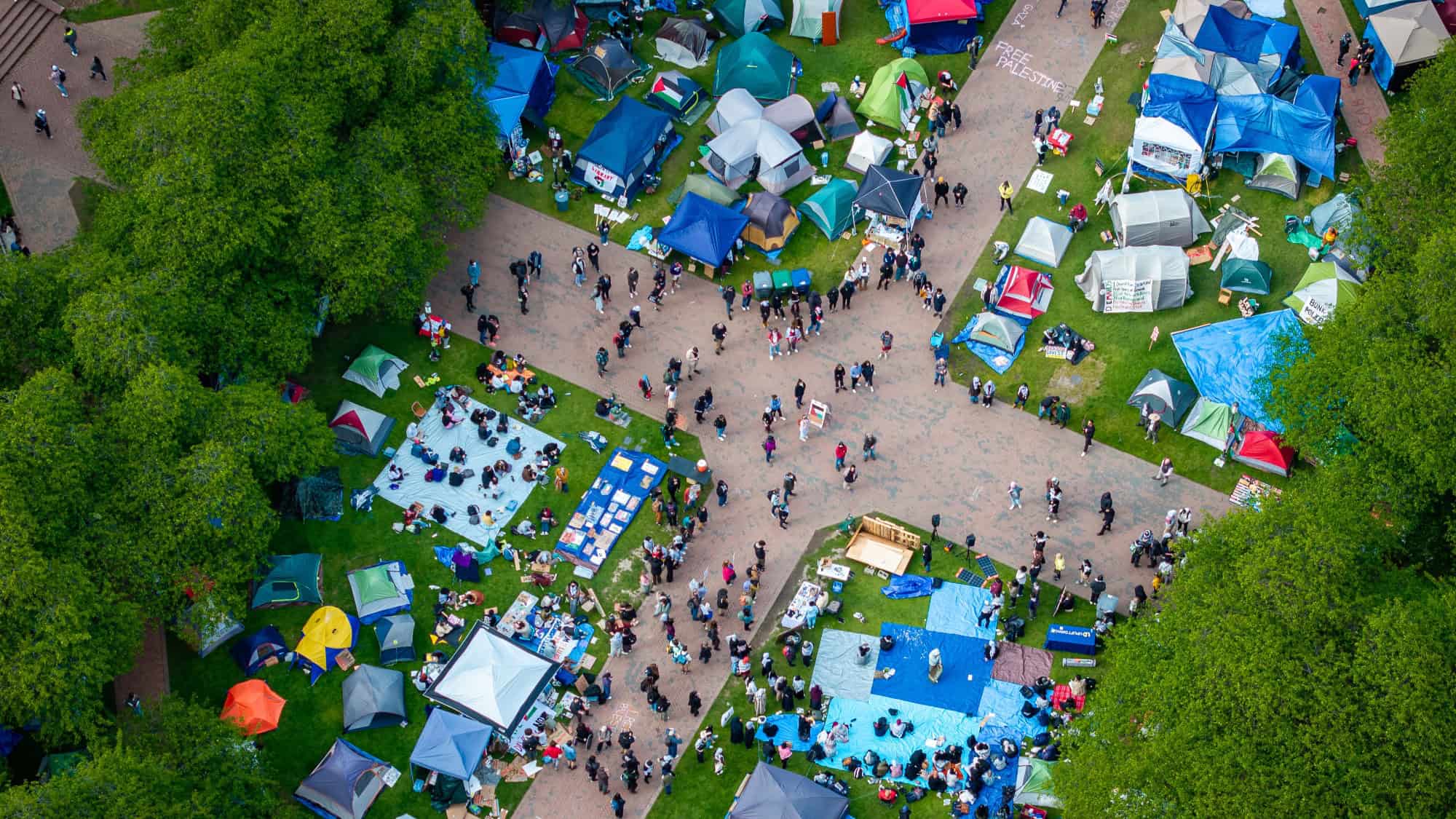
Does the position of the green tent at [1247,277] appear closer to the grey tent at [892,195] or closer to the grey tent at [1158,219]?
the grey tent at [1158,219]

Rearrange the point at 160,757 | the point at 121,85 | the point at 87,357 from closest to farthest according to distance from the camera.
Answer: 1. the point at 160,757
2. the point at 87,357
3. the point at 121,85

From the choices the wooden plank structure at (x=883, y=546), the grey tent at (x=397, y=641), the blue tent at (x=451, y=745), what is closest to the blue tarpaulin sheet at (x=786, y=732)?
the wooden plank structure at (x=883, y=546)

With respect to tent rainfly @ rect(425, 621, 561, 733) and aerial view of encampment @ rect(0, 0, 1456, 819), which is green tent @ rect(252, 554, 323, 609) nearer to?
aerial view of encampment @ rect(0, 0, 1456, 819)

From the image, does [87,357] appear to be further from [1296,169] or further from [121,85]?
[1296,169]

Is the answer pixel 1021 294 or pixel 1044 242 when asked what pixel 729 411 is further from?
pixel 1044 242

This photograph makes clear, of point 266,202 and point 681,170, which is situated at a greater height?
point 266,202

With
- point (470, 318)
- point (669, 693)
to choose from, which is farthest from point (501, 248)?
point (669, 693)
